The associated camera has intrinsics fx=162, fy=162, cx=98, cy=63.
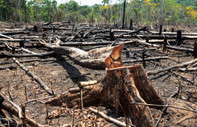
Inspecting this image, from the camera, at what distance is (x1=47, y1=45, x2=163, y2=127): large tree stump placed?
2.76 metres

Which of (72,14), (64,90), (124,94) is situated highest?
(72,14)

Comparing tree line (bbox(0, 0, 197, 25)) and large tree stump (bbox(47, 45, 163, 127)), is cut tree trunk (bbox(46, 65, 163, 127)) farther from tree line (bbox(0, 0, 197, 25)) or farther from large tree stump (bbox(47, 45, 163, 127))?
tree line (bbox(0, 0, 197, 25))

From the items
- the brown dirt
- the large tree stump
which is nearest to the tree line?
the brown dirt

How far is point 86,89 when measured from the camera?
3516 mm

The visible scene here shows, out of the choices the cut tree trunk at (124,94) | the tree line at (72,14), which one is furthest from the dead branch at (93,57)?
the tree line at (72,14)

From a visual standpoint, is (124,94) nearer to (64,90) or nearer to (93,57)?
(93,57)

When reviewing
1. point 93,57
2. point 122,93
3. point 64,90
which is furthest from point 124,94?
point 64,90

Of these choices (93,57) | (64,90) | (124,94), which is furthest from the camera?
(64,90)

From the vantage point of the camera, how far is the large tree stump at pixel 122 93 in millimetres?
2762

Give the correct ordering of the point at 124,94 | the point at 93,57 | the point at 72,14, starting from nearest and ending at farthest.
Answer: the point at 124,94 < the point at 93,57 < the point at 72,14

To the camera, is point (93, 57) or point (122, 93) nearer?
point (122, 93)

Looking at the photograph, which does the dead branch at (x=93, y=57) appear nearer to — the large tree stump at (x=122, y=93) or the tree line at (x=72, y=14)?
the large tree stump at (x=122, y=93)

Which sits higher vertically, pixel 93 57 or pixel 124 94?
pixel 93 57

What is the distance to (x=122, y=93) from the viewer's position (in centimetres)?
306
